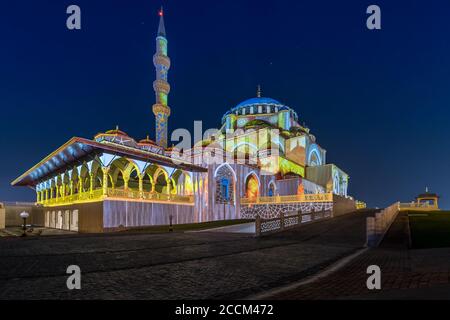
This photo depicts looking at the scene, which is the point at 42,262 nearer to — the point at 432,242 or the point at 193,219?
the point at 432,242

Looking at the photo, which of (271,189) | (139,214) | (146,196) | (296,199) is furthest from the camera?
(271,189)

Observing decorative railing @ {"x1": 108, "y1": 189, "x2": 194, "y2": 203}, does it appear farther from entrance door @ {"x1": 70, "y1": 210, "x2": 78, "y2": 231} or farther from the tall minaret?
the tall minaret

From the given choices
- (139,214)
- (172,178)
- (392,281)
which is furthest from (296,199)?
(392,281)

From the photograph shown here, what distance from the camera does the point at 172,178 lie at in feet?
85.5

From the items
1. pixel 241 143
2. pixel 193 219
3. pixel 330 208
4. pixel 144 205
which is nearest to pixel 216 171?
pixel 193 219

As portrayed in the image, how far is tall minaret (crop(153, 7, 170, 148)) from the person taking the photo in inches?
1668

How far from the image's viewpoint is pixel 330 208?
85.4 ft

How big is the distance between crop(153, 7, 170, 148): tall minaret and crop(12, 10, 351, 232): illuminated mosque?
15cm

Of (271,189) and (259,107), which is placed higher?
(259,107)

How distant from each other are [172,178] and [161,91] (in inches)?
819

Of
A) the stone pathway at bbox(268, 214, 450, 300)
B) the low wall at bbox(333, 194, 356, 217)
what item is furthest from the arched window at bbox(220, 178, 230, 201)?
the stone pathway at bbox(268, 214, 450, 300)

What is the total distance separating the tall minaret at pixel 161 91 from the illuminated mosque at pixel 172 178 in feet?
0.49

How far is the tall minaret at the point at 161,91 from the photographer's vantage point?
42.4m

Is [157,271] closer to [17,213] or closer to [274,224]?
[274,224]
